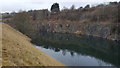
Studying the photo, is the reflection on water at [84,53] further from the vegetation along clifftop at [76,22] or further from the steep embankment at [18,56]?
the steep embankment at [18,56]

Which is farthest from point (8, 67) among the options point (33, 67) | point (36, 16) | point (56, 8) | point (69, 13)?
point (56, 8)

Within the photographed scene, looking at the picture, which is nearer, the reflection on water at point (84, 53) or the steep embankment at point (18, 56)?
the steep embankment at point (18, 56)

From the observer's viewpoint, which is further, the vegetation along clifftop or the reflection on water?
the vegetation along clifftop

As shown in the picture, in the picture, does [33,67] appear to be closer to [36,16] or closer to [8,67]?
[8,67]

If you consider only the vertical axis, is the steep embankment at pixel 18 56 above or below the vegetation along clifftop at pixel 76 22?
above

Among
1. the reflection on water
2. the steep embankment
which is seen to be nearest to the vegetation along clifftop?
the reflection on water

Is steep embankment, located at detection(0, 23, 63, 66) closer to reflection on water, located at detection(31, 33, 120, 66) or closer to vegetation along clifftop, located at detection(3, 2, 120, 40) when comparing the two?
reflection on water, located at detection(31, 33, 120, 66)

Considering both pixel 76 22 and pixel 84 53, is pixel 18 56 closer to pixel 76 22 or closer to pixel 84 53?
pixel 84 53

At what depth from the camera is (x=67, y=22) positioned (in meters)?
121

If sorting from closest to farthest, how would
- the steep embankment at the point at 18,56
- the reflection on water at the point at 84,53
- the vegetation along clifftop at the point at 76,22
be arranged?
the steep embankment at the point at 18,56, the reflection on water at the point at 84,53, the vegetation along clifftop at the point at 76,22

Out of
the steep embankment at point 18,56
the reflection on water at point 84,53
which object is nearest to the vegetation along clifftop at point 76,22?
the reflection on water at point 84,53

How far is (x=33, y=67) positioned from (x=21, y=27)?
4968 centimetres

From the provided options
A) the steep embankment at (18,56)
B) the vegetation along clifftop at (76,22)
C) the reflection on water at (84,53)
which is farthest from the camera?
the vegetation along clifftop at (76,22)

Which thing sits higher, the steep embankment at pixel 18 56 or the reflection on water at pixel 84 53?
the steep embankment at pixel 18 56
